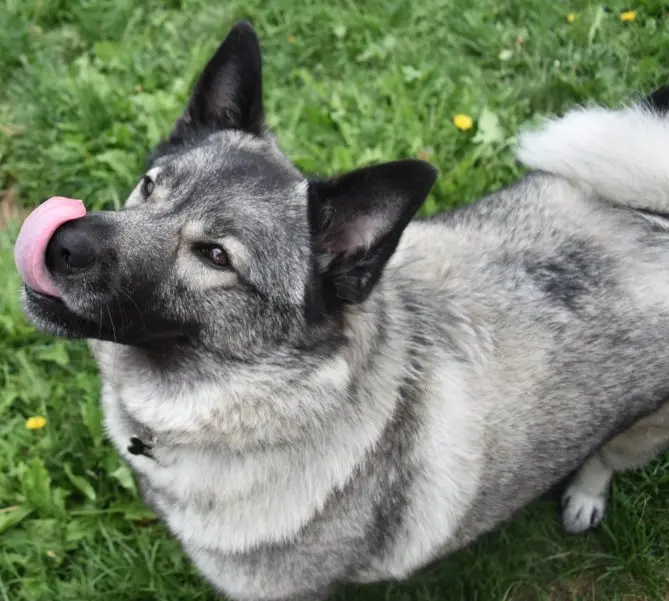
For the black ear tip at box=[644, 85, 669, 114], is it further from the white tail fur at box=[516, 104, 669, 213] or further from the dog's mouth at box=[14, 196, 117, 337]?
the dog's mouth at box=[14, 196, 117, 337]

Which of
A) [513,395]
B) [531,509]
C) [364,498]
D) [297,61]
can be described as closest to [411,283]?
[513,395]

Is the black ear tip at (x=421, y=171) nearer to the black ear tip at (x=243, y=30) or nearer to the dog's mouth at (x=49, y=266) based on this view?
the black ear tip at (x=243, y=30)

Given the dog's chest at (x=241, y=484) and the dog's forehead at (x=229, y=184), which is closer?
the dog's forehead at (x=229, y=184)

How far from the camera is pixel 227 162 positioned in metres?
2.31

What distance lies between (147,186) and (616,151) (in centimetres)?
175

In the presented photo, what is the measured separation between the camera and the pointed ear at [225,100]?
2.46 meters

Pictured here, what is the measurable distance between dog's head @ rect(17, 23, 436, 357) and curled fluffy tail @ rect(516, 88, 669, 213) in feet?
3.78

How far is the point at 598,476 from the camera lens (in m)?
3.50

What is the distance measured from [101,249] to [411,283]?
112 centimetres

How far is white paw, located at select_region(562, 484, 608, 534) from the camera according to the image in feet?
11.4

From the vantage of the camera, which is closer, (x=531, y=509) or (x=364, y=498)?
(x=364, y=498)

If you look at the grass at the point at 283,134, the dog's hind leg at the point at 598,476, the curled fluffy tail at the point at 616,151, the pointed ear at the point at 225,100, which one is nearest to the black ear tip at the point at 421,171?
the pointed ear at the point at 225,100

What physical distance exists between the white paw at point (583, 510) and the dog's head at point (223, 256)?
194cm

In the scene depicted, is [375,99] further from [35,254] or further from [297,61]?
[35,254]
